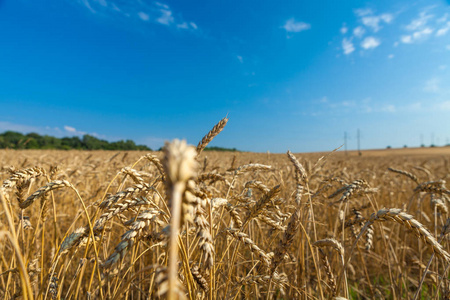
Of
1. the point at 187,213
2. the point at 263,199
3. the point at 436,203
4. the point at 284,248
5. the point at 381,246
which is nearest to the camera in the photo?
the point at 187,213

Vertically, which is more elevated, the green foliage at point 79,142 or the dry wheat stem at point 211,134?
the green foliage at point 79,142

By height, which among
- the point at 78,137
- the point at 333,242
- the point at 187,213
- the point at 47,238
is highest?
the point at 78,137

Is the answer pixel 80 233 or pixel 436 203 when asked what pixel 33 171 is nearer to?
pixel 80 233

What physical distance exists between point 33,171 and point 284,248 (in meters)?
1.27

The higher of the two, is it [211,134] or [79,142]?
[79,142]

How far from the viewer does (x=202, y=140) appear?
4.00ft

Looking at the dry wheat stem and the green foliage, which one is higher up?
the green foliage

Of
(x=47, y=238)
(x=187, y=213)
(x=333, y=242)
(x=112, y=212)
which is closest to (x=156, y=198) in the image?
(x=112, y=212)

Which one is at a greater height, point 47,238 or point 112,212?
point 112,212

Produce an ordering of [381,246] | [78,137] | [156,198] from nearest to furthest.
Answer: [156,198], [381,246], [78,137]

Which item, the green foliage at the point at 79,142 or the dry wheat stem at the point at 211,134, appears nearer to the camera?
the dry wheat stem at the point at 211,134

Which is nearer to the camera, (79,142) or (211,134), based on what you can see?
(211,134)

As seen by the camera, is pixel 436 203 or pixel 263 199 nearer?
pixel 263 199

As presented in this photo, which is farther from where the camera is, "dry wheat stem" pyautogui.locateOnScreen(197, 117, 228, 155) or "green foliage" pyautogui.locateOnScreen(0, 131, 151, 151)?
"green foliage" pyautogui.locateOnScreen(0, 131, 151, 151)
